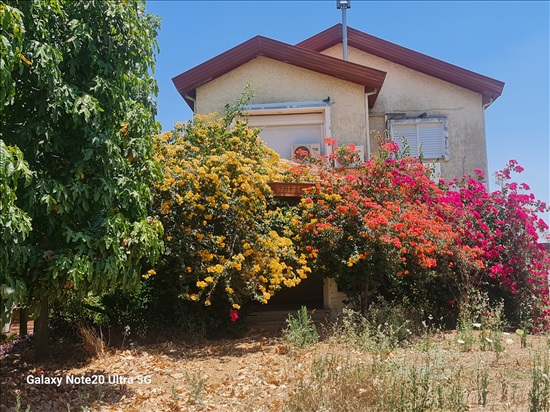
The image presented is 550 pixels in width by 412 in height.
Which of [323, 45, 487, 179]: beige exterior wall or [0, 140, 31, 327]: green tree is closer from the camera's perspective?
[0, 140, 31, 327]: green tree

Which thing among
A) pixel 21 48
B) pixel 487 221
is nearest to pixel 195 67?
pixel 487 221

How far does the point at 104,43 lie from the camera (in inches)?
235

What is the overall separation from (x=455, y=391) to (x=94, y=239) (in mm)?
3887

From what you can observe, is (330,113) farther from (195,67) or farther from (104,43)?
(104,43)

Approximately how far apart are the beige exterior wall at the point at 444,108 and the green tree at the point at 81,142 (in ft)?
32.4

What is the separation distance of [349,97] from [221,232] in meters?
6.95

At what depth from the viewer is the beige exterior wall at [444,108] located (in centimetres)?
1510

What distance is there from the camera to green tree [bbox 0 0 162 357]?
17.7 feet

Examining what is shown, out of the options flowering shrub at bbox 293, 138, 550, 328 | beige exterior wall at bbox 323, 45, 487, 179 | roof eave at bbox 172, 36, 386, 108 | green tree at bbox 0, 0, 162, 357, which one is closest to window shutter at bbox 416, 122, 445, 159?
beige exterior wall at bbox 323, 45, 487, 179

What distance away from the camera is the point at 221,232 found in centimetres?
830

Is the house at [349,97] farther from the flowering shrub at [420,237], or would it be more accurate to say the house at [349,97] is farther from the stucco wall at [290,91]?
the flowering shrub at [420,237]

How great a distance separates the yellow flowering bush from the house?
5414 millimetres

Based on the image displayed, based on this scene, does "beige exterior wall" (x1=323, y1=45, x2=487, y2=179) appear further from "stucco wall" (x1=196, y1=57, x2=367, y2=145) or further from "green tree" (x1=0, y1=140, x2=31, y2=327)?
"green tree" (x1=0, y1=140, x2=31, y2=327)

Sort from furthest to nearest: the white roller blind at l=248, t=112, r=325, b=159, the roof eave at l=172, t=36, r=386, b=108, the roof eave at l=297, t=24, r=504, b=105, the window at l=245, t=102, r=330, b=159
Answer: the roof eave at l=297, t=24, r=504, b=105 < the white roller blind at l=248, t=112, r=325, b=159 < the window at l=245, t=102, r=330, b=159 < the roof eave at l=172, t=36, r=386, b=108
